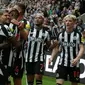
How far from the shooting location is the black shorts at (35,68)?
7746mm

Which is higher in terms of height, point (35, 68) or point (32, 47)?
point (32, 47)

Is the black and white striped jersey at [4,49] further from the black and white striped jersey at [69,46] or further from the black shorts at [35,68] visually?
the black shorts at [35,68]

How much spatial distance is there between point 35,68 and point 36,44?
1.90 ft

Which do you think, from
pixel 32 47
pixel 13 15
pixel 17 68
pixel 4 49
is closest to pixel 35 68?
pixel 32 47

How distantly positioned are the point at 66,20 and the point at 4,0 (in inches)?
943

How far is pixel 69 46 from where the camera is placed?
7199mm

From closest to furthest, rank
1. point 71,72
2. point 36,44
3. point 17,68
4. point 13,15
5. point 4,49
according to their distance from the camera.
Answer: point 4,49 < point 13,15 < point 17,68 < point 71,72 < point 36,44

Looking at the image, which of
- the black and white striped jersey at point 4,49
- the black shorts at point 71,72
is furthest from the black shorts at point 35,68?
the black and white striped jersey at point 4,49

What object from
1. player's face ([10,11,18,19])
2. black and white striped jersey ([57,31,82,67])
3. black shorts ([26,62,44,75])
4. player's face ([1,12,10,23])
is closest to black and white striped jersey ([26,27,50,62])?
black shorts ([26,62,44,75])

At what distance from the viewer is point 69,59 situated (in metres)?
7.19

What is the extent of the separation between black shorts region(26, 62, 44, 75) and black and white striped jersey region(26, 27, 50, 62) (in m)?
0.11

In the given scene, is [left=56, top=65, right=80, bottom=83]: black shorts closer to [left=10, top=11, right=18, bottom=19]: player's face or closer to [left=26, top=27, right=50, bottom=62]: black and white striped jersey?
[left=26, top=27, right=50, bottom=62]: black and white striped jersey

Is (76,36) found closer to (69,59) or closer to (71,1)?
(69,59)

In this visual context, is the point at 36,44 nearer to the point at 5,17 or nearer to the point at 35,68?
the point at 35,68
